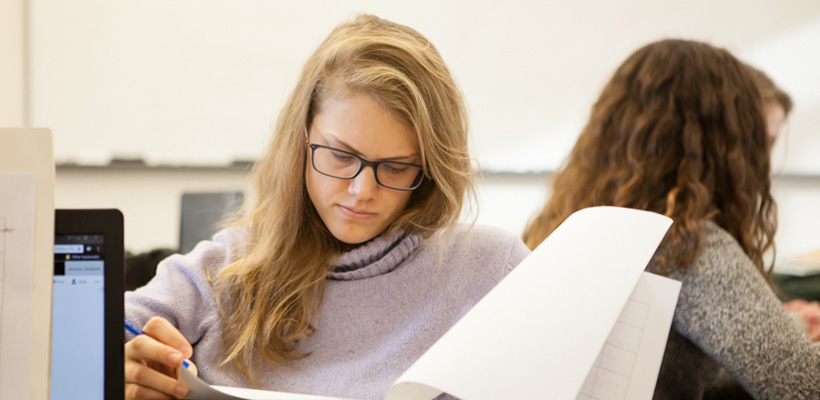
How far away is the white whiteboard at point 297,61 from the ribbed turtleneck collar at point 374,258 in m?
1.38

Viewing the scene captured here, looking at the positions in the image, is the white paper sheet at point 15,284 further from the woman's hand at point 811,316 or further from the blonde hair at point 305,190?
the woman's hand at point 811,316


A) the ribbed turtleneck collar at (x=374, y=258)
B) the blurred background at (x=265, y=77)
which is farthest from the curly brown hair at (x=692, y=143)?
the blurred background at (x=265, y=77)

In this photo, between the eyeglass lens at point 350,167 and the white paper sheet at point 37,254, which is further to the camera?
the eyeglass lens at point 350,167

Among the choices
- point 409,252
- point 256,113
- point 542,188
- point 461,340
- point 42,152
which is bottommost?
point 542,188

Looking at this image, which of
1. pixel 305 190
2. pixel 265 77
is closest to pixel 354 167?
pixel 305 190

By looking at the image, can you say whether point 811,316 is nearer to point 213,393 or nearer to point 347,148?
point 347,148

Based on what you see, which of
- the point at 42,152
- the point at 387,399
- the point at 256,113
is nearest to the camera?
the point at 42,152

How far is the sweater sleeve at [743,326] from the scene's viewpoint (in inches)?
37.4

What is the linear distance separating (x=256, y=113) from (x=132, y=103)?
0.47m

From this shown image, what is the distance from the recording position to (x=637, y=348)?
2.31ft

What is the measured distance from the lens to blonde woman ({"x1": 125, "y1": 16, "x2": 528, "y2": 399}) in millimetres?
882

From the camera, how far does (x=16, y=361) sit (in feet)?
1.58

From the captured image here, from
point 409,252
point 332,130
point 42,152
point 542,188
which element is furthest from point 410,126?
point 542,188

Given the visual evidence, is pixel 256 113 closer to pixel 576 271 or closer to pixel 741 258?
pixel 741 258
